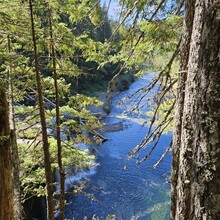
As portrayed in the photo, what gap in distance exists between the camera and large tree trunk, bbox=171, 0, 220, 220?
47.6 inches

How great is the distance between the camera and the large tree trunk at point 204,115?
121 centimetres

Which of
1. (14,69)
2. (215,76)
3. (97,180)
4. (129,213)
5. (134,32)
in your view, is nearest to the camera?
(215,76)

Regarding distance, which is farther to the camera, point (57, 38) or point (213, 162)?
point (57, 38)

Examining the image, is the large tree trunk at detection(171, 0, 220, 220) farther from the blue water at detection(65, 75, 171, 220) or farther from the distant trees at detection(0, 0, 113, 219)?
the blue water at detection(65, 75, 171, 220)

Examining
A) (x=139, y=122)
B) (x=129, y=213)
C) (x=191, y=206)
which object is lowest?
(x=129, y=213)

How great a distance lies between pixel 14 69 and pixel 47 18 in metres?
1.38

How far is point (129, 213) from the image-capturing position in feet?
33.3

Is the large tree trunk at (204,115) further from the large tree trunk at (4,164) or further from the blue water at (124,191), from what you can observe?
the blue water at (124,191)

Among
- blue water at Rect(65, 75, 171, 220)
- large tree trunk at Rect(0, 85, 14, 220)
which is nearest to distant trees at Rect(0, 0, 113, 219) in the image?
large tree trunk at Rect(0, 85, 14, 220)

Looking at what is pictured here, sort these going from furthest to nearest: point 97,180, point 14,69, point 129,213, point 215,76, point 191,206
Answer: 1. point 97,180
2. point 129,213
3. point 14,69
4. point 191,206
5. point 215,76

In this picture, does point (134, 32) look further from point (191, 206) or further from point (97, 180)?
point (97, 180)

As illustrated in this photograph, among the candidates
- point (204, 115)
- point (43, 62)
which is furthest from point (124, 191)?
point (204, 115)

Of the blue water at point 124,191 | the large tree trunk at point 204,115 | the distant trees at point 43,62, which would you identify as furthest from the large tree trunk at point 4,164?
the blue water at point 124,191

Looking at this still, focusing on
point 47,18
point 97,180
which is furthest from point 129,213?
point 47,18
